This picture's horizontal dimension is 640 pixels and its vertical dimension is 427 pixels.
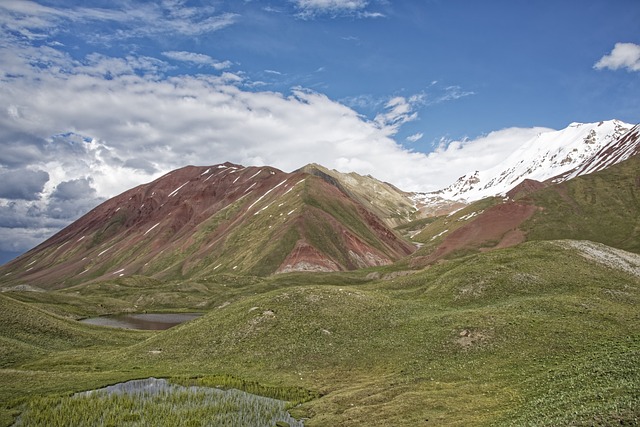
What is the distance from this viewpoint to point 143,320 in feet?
440

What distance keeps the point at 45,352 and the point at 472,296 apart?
68.5 m

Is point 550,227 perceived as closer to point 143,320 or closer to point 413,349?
point 413,349

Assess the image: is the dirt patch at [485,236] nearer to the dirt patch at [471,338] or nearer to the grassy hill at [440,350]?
the grassy hill at [440,350]

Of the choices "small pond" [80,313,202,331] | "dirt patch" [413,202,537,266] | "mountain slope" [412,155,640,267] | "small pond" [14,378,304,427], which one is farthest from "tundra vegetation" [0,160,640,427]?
"mountain slope" [412,155,640,267]

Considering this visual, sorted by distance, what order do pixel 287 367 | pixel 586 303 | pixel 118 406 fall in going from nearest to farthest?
1. pixel 118 406
2. pixel 287 367
3. pixel 586 303

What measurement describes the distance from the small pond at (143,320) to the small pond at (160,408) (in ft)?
251

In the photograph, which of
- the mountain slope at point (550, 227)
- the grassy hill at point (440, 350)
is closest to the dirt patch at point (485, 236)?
the mountain slope at point (550, 227)

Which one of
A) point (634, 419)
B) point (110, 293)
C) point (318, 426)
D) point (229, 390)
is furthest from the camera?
point (110, 293)

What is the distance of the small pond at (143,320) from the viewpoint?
120000 millimetres

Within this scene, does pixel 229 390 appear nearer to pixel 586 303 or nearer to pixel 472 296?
pixel 472 296

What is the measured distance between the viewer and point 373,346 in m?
55.8

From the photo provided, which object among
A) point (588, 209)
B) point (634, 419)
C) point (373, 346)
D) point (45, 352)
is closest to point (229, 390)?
point (373, 346)

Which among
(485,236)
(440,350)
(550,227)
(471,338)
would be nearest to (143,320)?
(440,350)

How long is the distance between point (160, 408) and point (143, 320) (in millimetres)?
104629
